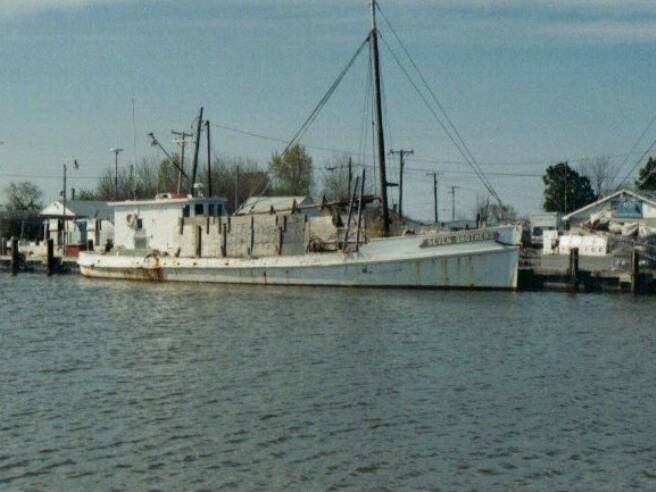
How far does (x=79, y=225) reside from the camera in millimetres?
77438

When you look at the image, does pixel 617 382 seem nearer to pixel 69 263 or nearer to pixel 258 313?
pixel 258 313

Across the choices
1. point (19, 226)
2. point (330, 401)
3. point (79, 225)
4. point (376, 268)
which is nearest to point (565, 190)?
point (79, 225)

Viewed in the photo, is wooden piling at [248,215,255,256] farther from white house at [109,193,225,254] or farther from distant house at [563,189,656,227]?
distant house at [563,189,656,227]

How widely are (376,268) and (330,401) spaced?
23087mm

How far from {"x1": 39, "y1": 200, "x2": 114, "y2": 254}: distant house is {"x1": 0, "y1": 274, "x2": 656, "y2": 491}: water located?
28.9 m

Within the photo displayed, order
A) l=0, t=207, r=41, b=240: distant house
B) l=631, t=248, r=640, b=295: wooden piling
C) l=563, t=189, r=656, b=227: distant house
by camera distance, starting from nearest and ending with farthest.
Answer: l=631, t=248, r=640, b=295: wooden piling
l=563, t=189, r=656, b=227: distant house
l=0, t=207, r=41, b=240: distant house

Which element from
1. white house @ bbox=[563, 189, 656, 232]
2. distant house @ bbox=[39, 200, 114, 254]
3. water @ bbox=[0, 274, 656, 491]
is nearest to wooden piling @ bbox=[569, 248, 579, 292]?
water @ bbox=[0, 274, 656, 491]

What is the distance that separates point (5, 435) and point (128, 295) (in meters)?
26.2

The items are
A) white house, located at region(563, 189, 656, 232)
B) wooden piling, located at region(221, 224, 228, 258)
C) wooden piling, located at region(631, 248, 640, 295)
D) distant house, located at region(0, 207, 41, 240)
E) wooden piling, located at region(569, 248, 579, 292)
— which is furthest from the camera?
distant house, located at region(0, 207, 41, 240)

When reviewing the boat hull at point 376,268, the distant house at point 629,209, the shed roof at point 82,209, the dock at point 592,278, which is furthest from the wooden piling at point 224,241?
the shed roof at point 82,209

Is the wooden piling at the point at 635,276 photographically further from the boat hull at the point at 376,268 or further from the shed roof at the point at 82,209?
the shed roof at the point at 82,209

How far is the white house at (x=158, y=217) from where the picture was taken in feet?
155

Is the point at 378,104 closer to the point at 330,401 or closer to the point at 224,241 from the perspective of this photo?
the point at 224,241

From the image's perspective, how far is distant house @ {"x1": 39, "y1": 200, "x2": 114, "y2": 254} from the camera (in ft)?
214
